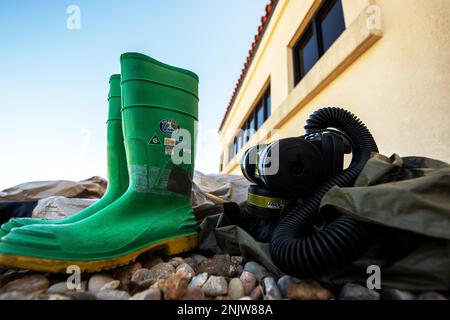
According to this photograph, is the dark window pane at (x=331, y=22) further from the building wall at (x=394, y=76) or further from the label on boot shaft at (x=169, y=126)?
the label on boot shaft at (x=169, y=126)

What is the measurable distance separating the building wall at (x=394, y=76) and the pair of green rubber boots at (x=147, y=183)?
1124 mm

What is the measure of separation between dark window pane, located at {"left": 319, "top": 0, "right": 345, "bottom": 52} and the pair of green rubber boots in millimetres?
1796

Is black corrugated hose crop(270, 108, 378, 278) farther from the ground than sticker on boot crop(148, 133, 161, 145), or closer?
closer

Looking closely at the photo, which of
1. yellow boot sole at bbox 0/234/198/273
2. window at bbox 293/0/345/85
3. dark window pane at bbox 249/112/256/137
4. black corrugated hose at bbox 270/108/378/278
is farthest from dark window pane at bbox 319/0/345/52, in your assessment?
dark window pane at bbox 249/112/256/137

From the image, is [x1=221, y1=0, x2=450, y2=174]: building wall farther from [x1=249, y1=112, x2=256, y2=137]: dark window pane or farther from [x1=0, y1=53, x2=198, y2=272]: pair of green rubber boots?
[x1=249, y1=112, x2=256, y2=137]: dark window pane

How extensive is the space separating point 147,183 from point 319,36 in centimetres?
244

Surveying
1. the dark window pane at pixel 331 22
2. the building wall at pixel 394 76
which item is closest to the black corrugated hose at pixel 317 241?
the building wall at pixel 394 76

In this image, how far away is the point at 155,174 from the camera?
81 centimetres

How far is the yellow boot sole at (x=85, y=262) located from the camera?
49 centimetres

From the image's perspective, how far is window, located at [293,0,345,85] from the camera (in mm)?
2008

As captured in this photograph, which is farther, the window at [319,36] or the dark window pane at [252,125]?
the dark window pane at [252,125]

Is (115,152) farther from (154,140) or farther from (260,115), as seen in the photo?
(260,115)

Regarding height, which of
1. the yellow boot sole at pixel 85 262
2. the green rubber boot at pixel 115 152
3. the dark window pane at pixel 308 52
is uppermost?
the dark window pane at pixel 308 52
